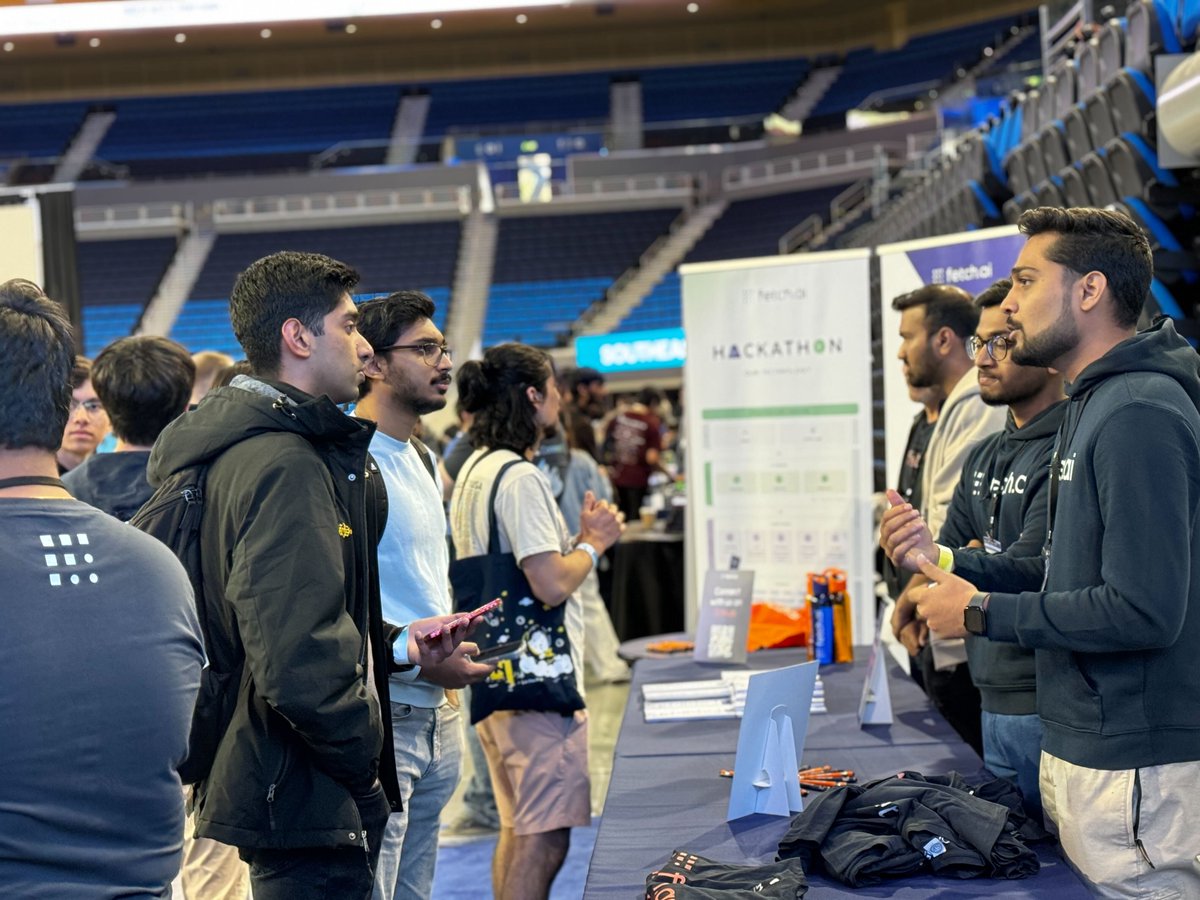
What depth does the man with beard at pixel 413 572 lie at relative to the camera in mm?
2062

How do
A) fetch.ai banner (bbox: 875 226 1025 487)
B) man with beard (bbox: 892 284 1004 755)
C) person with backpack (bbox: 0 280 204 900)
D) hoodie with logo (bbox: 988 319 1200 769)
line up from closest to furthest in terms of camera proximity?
person with backpack (bbox: 0 280 204 900) → hoodie with logo (bbox: 988 319 1200 769) → man with beard (bbox: 892 284 1004 755) → fetch.ai banner (bbox: 875 226 1025 487)

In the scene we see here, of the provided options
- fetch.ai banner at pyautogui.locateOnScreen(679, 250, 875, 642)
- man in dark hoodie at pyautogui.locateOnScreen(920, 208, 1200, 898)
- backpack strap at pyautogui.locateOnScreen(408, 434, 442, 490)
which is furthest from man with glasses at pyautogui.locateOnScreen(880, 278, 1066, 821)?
Result: fetch.ai banner at pyautogui.locateOnScreen(679, 250, 875, 642)

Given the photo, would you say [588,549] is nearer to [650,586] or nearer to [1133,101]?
[1133,101]

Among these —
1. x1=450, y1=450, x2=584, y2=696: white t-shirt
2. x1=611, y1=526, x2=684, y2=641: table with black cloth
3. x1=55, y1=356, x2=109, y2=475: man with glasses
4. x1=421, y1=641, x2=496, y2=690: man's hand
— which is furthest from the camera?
x1=611, y1=526, x2=684, y2=641: table with black cloth

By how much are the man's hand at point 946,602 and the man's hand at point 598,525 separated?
0.98m

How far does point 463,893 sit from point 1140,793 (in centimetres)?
220

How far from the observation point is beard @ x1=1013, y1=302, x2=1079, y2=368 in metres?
1.91

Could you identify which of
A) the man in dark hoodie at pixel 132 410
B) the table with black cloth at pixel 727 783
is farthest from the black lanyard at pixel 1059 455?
the man in dark hoodie at pixel 132 410

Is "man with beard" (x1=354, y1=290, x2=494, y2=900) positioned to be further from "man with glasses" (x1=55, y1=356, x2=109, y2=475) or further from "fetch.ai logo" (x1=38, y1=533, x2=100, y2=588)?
"man with glasses" (x1=55, y1=356, x2=109, y2=475)

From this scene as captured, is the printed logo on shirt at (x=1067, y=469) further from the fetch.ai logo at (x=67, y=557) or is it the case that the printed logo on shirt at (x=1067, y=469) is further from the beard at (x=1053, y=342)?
the fetch.ai logo at (x=67, y=557)

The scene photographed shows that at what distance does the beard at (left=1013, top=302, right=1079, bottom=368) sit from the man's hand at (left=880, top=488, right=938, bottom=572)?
1.02ft

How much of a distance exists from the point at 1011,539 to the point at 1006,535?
0.01 meters

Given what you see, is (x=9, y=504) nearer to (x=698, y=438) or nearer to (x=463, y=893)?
(x=463, y=893)

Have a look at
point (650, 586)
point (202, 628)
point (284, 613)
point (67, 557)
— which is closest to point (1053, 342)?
point (284, 613)
